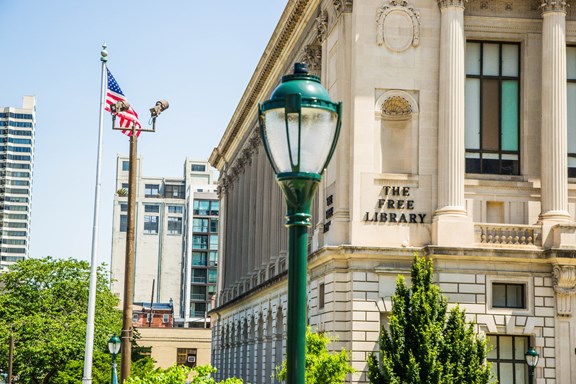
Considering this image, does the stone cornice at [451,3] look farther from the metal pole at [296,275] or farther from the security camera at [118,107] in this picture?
the metal pole at [296,275]

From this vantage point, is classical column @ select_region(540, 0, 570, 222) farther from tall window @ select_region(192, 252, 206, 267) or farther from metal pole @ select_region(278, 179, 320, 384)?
tall window @ select_region(192, 252, 206, 267)

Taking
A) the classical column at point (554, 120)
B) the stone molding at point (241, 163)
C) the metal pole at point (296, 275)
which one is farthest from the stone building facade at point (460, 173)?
the metal pole at point (296, 275)

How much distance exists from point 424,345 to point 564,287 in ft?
34.3

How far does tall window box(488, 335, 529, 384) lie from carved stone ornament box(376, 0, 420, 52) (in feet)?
43.1

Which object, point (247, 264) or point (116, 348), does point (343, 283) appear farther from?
point (247, 264)

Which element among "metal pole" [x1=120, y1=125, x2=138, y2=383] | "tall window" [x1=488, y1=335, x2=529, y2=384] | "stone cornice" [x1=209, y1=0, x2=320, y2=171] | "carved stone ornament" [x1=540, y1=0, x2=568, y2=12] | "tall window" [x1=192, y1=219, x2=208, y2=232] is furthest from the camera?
"tall window" [x1=192, y1=219, x2=208, y2=232]

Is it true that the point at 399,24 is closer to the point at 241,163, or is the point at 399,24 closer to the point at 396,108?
the point at 396,108

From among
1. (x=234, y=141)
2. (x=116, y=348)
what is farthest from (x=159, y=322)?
(x=116, y=348)

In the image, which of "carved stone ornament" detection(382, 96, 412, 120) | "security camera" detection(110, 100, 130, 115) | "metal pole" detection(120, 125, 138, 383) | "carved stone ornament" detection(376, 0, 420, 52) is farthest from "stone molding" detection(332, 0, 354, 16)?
"metal pole" detection(120, 125, 138, 383)

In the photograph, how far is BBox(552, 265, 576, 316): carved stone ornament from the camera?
150ft

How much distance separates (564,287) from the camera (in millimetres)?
45906

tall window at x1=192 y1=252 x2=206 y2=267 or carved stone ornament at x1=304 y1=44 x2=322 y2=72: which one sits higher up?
tall window at x1=192 y1=252 x2=206 y2=267

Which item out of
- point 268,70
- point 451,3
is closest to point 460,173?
point 451,3

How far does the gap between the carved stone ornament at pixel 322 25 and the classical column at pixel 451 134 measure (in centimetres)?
734
